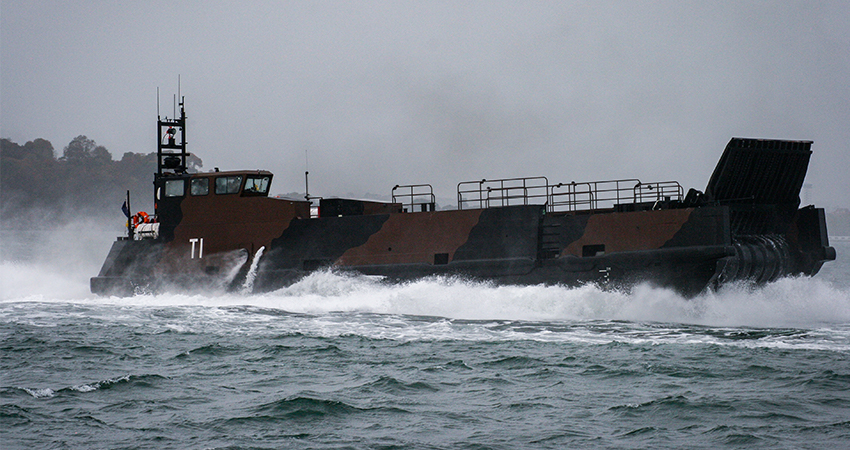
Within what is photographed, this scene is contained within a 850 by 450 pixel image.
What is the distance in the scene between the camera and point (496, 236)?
59.5 feet

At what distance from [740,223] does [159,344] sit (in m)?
12.9

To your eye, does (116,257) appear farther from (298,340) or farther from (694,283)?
(694,283)

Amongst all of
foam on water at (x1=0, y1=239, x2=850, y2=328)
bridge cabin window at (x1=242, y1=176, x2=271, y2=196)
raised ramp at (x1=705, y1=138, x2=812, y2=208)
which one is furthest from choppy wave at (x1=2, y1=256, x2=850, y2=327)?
bridge cabin window at (x1=242, y1=176, x2=271, y2=196)

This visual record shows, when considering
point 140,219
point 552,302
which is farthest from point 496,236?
point 140,219

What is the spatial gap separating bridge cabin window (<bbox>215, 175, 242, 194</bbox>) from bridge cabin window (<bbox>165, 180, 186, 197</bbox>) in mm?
1183

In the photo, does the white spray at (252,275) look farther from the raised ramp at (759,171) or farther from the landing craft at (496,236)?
the raised ramp at (759,171)

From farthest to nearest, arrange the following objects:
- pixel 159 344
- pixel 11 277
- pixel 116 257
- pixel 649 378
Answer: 1. pixel 11 277
2. pixel 116 257
3. pixel 159 344
4. pixel 649 378

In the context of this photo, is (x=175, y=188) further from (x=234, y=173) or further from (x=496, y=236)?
(x=496, y=236)

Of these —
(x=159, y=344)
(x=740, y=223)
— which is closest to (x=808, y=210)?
(x=740, y=223)

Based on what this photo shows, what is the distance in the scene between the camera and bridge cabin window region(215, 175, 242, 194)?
68.6 feet

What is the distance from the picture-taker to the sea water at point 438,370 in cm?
804

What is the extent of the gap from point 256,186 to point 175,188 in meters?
2.59

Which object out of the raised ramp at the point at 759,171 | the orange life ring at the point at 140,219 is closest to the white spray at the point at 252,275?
the orange life ring at the point at 140,219

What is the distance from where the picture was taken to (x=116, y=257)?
73.2ft
